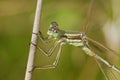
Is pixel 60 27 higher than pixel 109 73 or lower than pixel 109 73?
higher

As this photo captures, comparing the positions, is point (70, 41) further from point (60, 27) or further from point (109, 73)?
point (60, 27)

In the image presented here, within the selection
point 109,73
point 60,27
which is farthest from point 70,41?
Answer: point 60,27

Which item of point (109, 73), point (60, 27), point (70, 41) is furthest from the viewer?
point (60, 27)

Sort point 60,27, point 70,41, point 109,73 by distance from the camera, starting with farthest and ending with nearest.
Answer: point 60,27
point 109,73
point 70,41

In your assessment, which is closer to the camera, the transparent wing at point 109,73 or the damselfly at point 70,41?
the damselfly at point 70,41

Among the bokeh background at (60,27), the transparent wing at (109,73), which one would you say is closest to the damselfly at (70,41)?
the transparent wing at (109,73)

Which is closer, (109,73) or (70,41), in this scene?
(70,41)

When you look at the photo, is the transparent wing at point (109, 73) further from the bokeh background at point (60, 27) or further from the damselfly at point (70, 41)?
the bokeh background at point (60, 27)

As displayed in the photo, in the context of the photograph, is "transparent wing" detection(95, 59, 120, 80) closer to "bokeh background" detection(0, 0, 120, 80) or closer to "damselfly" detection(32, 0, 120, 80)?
"damselfly" detection(32, 0, 120, 80)

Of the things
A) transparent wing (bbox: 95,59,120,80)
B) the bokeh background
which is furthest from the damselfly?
the bokeh background
